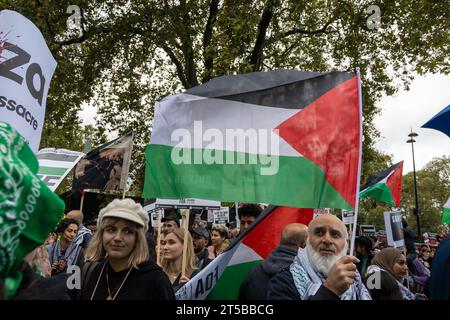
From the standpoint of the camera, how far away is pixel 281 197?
410 centimetres

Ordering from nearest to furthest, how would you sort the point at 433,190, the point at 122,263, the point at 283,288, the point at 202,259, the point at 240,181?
the point at 283,288 < the point at 122,263 < the point at 240,181 < the point at 202,259 < the point at 433,190

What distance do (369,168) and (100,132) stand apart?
10225mm

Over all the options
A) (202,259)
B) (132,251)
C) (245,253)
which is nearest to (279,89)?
A: (245,253)

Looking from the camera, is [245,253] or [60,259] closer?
[245,253]

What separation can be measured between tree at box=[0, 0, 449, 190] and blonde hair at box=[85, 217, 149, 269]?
921 cm

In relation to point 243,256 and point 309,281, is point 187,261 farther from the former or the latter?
point 309,281

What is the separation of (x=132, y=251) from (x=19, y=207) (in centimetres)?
212

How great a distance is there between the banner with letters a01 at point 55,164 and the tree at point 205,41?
635cm

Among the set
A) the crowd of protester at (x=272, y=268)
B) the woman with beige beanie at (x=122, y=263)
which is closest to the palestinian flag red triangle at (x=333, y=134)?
the crowd of protester at (x=272, y=268)

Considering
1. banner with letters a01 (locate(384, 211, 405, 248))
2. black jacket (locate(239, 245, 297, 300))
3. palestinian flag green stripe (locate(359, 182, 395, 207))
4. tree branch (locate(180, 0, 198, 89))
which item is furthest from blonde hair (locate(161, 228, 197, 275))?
tree branch (locate(180, 0, 198, 89))

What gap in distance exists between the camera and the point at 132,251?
11.0ft

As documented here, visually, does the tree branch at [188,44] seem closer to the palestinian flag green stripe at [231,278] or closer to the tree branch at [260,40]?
the tree branch at [260,40]

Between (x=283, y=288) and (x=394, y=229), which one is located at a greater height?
(x=394, y=229)
